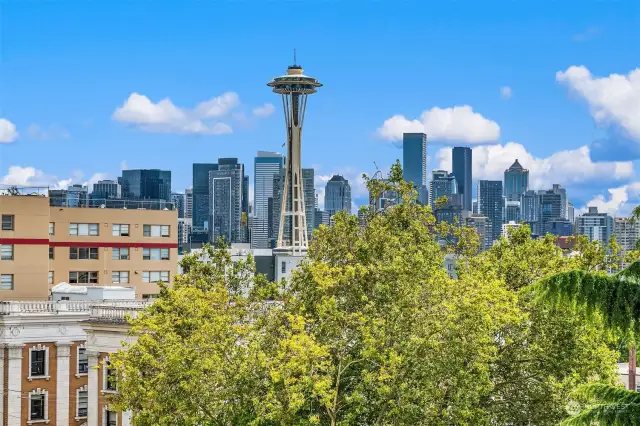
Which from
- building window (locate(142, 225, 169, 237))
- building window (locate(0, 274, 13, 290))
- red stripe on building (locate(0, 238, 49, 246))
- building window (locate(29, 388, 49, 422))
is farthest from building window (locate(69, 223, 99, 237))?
building window (locate(29, 388, 49, 422))

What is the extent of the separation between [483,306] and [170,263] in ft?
251

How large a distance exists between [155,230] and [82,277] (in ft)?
27.4

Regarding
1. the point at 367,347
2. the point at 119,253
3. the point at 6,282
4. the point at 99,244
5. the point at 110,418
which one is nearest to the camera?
the point at 367,347

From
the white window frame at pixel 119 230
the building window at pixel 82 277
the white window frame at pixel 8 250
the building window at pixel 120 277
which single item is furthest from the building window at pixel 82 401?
the building window at pixel 120 277

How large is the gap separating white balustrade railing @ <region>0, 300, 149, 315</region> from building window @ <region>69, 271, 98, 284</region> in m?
35.2

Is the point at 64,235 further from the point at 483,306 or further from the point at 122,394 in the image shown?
the point at 483,306

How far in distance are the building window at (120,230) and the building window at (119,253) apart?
4.45 feet

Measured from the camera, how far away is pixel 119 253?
106438 mm

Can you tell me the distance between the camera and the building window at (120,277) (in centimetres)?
10719

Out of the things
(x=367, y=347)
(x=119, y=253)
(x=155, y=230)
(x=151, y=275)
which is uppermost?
(x=155, y=230)

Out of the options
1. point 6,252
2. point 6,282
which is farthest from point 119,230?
point 6,282

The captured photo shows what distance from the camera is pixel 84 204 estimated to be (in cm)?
10681

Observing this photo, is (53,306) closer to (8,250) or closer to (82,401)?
(82,401)

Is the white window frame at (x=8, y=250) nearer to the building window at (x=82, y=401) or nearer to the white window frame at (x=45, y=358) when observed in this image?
the white window frame at (x=45, y=358)
